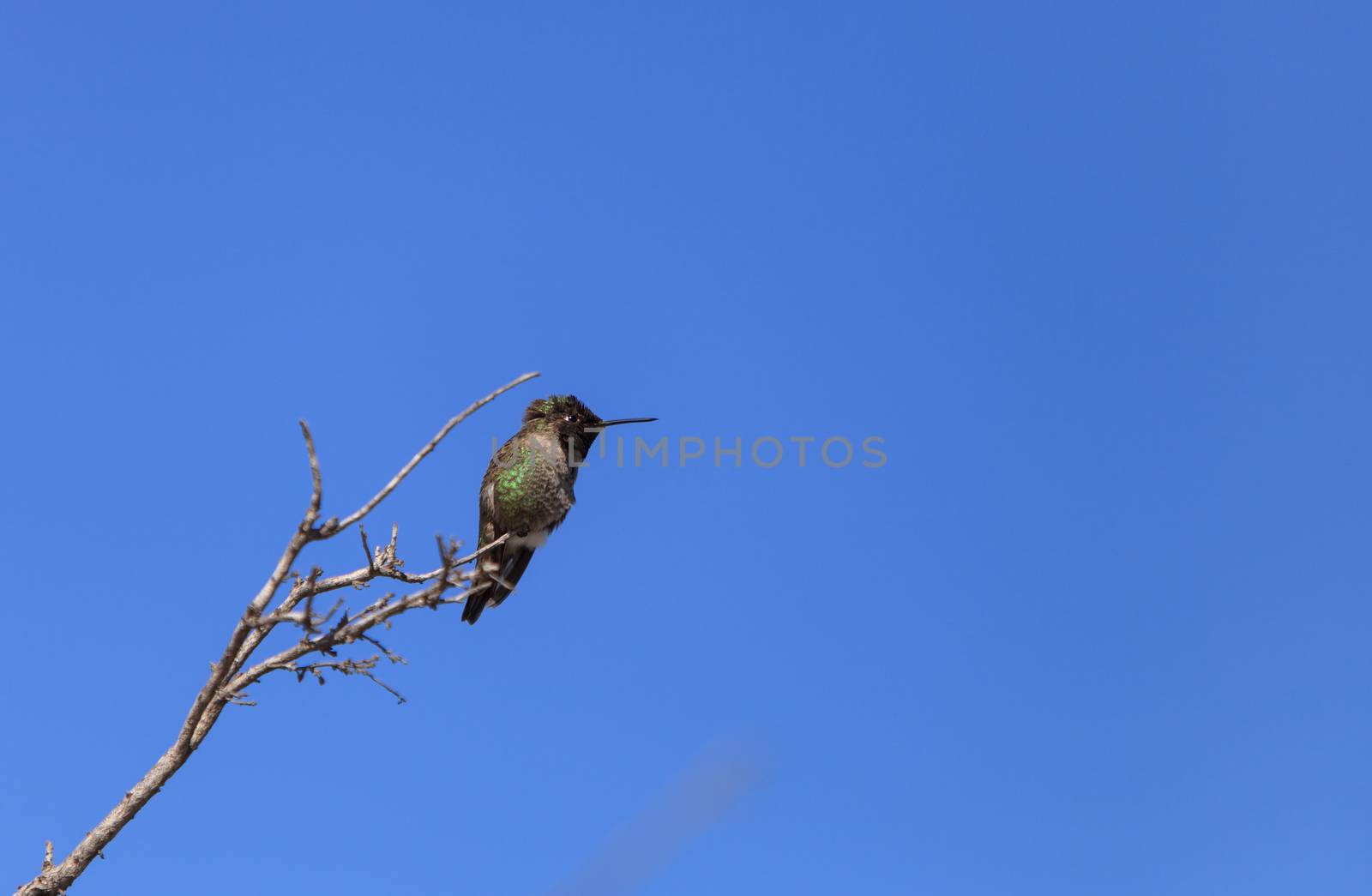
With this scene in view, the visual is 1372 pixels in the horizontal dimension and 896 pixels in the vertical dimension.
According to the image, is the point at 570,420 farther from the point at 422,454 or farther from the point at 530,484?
the point at 422,454

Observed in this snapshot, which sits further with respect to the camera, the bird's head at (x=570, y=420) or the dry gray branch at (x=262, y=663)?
the bird's head at (x=570, y=420)

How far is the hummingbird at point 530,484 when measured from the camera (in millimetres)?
10648

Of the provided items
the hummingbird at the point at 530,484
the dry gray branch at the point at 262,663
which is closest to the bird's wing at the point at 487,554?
the hummingbird at the point at 530,484

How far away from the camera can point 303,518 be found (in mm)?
5867

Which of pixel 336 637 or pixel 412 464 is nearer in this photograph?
pixel 412 464

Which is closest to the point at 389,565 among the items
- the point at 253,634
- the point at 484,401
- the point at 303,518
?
the point at 253,634

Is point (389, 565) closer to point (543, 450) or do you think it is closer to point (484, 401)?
point (484, 401)

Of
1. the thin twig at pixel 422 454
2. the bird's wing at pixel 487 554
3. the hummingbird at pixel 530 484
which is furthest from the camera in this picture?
the hummingbird at pixel 530 484

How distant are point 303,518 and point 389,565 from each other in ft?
4.82

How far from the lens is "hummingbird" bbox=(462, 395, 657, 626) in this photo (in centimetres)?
1065

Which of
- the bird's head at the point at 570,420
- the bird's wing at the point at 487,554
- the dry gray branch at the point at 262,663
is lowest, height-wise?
the dry gray branch at the point at 262,663

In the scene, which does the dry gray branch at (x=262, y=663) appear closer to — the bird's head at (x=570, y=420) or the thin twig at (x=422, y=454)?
the thin twig at (x=422, y=454)

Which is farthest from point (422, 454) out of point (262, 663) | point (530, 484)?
point (530, 484)

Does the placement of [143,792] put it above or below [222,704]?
below
